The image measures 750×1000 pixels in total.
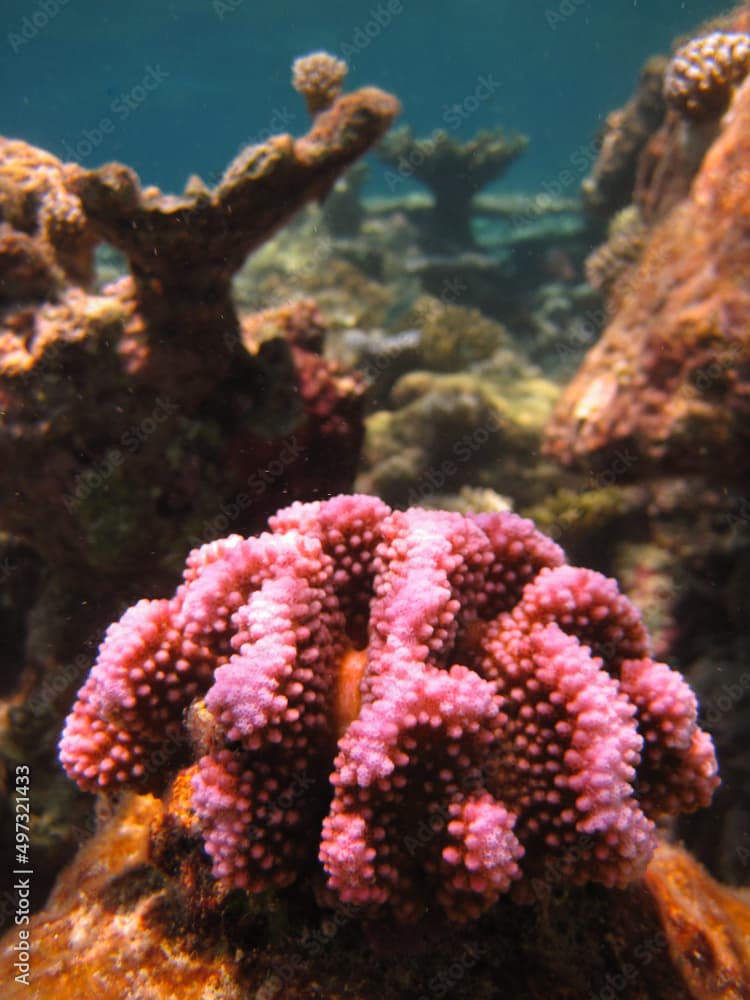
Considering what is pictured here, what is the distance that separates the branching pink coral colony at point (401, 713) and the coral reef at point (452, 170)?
14175 mm

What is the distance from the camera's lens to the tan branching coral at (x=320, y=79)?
4.95 metres

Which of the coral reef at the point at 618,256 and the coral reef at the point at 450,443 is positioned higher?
the coral reef at the point at 618,256

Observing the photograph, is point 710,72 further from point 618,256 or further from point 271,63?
point 271,63

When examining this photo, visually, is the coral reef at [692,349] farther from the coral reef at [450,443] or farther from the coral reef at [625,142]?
the coral reef at [625,142]

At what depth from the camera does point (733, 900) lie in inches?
107

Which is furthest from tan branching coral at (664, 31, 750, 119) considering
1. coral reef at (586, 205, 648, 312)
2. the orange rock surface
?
the orange rock surface

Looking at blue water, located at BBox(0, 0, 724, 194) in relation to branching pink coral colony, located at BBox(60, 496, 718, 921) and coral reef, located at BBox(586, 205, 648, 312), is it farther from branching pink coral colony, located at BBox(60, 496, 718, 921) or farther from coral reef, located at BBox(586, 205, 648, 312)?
branching pink coral colony, located at BBox(60, 496, 718, 921)

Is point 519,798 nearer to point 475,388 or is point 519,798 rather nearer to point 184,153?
point 475,388

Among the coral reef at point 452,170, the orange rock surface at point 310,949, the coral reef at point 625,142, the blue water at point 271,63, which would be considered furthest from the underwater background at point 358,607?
the blue water at point 271,63

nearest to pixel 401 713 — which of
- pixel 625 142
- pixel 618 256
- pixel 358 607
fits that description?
pixel 358 607

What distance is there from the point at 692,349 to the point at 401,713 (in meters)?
3.51

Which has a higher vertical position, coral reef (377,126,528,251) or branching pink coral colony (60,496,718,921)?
coral reef (377,126,528,251)

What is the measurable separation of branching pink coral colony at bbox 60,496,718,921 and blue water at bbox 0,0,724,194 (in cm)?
2470

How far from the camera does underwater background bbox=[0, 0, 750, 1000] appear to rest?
1.86 m
